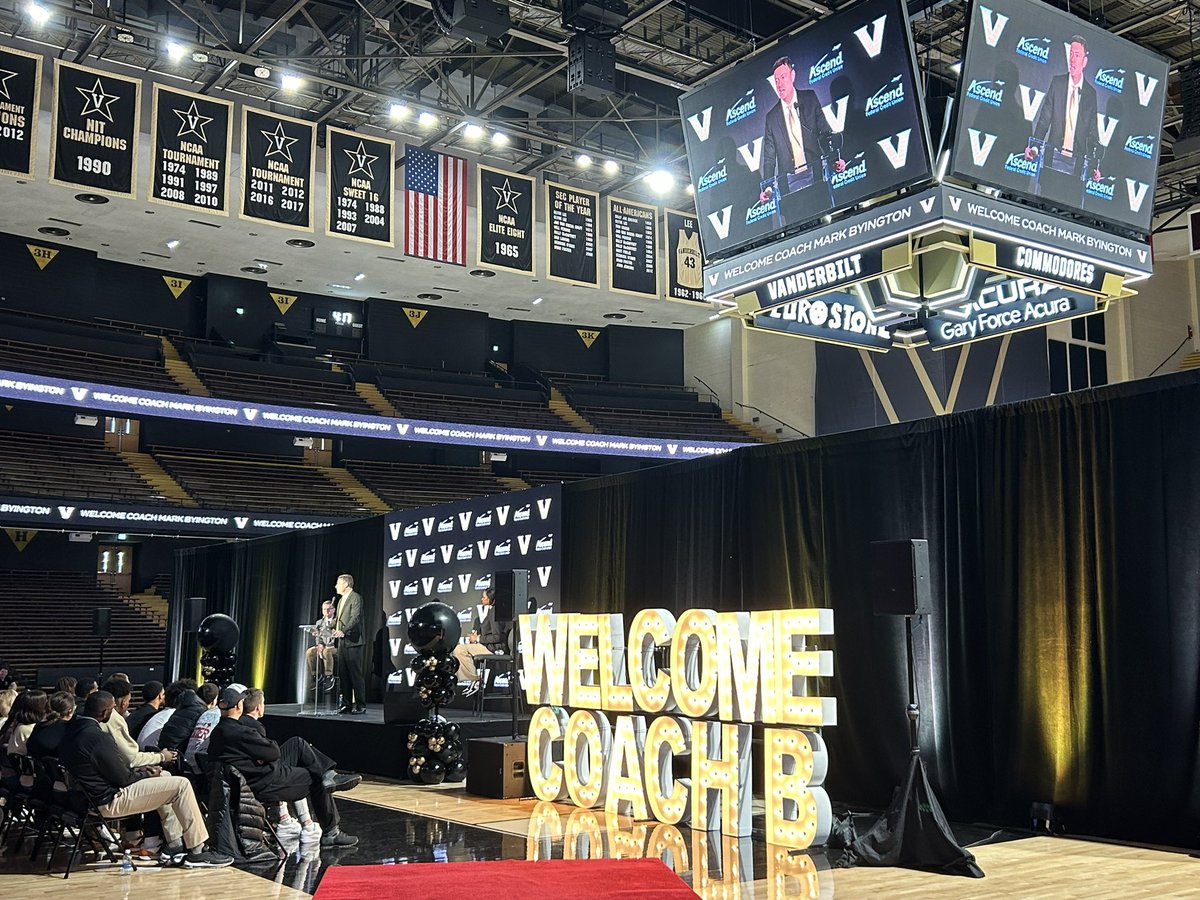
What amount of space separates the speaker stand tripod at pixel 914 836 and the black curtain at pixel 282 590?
29.6ft

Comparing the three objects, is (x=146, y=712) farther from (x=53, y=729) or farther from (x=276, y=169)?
(x=276, y=169)

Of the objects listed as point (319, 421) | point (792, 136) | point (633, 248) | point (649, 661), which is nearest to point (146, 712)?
point (649, 661)

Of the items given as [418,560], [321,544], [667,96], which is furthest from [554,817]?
[667,96]

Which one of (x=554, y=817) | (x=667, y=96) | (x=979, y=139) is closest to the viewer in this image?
(x=979, y=139)

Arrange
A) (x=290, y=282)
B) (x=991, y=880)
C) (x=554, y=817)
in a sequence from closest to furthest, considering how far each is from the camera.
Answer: (x=991, y=880) < (x=554, y=817) < (x=290, y=282)

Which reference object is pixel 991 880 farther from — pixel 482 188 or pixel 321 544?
pixel 482 188

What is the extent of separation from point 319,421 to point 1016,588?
57.7 ft

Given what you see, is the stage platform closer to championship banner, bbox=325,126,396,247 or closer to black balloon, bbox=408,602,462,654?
black balloon, bbox=408,602,462,654

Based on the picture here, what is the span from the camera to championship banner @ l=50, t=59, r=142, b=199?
14555mm

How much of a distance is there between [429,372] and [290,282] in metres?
3.73

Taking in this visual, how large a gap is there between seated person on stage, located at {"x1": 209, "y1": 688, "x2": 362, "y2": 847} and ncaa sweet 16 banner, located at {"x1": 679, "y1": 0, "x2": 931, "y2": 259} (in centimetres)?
432

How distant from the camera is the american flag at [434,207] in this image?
18.7m

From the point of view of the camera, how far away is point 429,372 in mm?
27484

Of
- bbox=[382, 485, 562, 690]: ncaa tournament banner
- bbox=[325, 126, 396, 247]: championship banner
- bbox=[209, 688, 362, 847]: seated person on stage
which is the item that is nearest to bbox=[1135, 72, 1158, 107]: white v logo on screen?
bbox=[382, 485, 562, 690]: ncaa tournament banner
